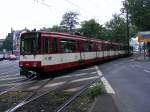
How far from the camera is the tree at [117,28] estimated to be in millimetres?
101625

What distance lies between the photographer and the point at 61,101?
12.4 meters

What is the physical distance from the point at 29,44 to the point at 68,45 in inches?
175

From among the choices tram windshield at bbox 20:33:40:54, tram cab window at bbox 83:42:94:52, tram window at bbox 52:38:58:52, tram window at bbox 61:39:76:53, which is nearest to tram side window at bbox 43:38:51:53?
tram windshield at bbox 20:33:40:54

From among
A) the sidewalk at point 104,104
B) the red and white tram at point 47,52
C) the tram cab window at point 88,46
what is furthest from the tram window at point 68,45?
the sidewalk at point 104,104

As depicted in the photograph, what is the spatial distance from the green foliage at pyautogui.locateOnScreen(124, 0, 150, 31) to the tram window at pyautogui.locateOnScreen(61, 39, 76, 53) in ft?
145

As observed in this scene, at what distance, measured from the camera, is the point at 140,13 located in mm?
70062

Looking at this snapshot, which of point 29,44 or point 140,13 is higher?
point 140,13

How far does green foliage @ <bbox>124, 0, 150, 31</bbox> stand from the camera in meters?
69.6

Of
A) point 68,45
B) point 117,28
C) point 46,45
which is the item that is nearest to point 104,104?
point 46,45

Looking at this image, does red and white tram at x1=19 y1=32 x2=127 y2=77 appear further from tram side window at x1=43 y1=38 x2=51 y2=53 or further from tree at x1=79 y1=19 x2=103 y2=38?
tree at x1=79 y1=19 x2=103 y2=38

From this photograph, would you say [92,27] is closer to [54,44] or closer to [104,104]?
[54,44]

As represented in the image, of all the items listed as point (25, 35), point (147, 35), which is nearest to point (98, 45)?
point (25, 35)

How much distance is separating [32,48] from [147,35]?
39.0 metres

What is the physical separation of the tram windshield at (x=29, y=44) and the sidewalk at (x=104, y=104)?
9.20 m
